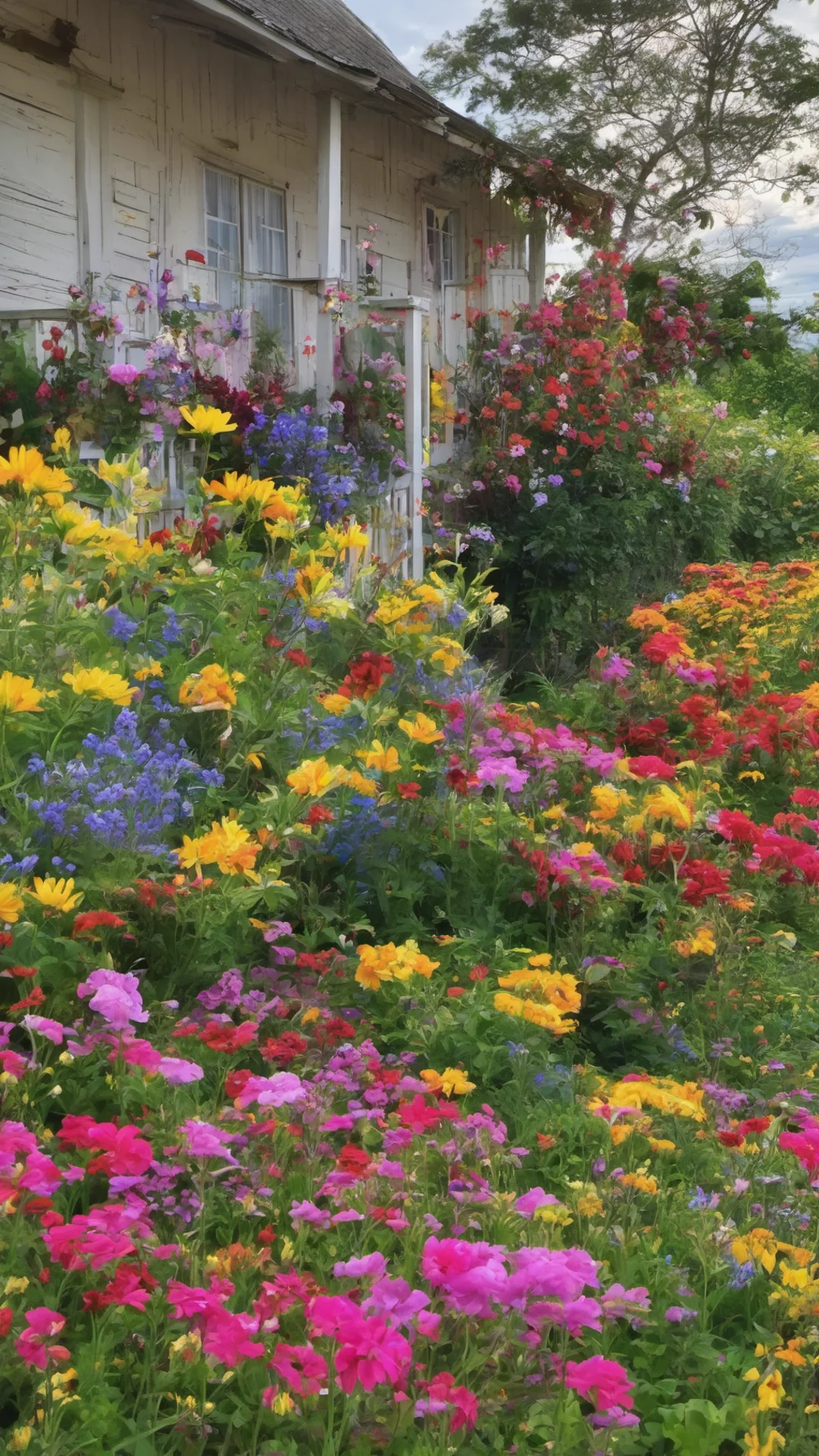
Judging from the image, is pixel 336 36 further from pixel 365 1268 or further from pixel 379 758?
pixel 365 1268

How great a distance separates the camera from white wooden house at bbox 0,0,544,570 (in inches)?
267

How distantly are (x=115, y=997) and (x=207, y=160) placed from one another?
290 inches

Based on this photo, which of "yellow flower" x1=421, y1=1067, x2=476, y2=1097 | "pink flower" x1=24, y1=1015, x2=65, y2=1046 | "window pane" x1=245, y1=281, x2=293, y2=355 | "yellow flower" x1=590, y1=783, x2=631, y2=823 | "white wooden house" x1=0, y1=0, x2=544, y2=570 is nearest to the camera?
"pink flower" x1=24, y1=1015, x2=65, y2=1046

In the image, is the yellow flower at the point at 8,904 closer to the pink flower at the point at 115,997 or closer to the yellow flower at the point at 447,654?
the pink flower at the point at 115,997

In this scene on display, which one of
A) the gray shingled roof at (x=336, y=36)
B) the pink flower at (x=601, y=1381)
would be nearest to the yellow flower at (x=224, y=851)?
the pink flower at (x=601, y=1381)

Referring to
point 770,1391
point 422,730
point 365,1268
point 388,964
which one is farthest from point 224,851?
point 770,1391

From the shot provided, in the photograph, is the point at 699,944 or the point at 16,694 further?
the point at 699,944

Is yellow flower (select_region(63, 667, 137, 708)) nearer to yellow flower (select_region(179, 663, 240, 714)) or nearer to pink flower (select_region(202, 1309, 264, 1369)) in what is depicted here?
yellow flower (select_region(179, 663, 240, 714))

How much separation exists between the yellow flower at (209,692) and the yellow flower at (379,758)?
35 centimetres

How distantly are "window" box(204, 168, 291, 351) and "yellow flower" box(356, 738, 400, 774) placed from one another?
525 cm

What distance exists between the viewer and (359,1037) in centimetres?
284

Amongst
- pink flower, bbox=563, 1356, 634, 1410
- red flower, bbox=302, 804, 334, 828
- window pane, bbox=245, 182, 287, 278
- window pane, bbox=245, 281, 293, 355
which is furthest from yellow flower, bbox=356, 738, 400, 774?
window pane, bbox=245, 182, 287, 278

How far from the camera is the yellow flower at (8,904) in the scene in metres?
2.22

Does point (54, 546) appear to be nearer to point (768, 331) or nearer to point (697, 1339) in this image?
point (697, 1339)
